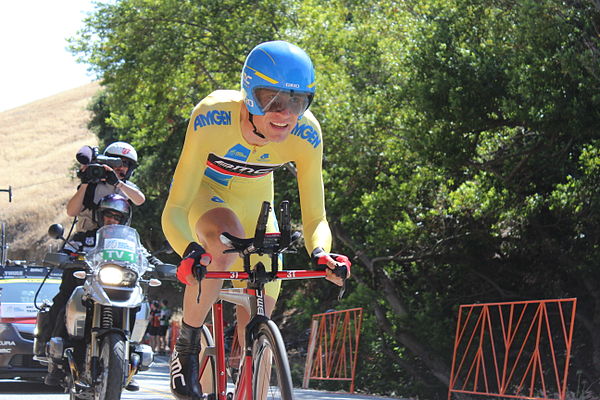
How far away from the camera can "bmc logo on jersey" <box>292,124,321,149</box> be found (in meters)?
5.34

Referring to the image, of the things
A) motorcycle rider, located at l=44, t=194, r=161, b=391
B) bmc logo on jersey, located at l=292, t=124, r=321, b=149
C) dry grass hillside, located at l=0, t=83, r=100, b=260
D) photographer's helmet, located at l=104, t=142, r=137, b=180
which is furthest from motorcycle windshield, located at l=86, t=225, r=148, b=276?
dry grass hillside, located at l=0, t=83, r=100, b=260

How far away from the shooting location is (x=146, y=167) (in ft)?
120

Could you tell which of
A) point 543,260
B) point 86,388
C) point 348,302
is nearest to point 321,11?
point 348,302

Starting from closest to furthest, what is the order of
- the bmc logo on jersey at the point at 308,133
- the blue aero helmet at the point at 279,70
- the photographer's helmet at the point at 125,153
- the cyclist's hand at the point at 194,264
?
the cyclist's hand at the point at 194,264
the blue aero helmet at the point at 279,70
the bmc logo on jersey at the point at 308,133
the photographer's helmet at the point at 125,153

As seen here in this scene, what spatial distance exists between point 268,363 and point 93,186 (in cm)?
378

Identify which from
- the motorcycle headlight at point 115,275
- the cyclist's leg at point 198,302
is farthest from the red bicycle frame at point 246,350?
the motorcycle headlight at point 115,275

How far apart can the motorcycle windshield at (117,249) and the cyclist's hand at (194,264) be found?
2.09 m

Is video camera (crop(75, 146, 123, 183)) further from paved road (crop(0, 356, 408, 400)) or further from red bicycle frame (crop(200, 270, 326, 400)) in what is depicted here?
paved road (crop(0, 356, 408, 400))

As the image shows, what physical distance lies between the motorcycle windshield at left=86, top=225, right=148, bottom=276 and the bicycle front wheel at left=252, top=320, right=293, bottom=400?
2142mm

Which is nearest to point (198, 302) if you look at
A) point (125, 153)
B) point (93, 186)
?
point (93, 186)

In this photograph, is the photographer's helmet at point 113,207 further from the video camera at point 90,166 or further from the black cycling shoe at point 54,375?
the black cycling shoe at point 54,375

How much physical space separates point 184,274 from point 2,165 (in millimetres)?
100249

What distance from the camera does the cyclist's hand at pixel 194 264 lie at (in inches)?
177

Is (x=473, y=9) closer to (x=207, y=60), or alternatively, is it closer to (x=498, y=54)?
(x=498, y=54)
